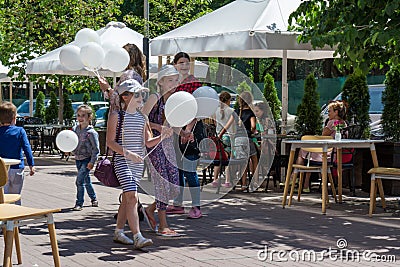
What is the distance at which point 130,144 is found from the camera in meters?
8.53

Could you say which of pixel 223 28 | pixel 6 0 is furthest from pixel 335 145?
pixel 6 0

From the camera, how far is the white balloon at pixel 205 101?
8.87 m

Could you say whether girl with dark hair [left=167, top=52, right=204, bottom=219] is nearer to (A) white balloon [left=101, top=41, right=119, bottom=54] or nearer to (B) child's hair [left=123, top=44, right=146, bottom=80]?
(B) child's hair [left=123, top=44, right=146, bottom=80]

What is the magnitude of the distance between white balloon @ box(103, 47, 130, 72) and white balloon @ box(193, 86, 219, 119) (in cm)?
87

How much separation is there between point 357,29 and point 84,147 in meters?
4.02

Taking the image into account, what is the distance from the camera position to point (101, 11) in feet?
82.5

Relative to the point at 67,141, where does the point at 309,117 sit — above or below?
above

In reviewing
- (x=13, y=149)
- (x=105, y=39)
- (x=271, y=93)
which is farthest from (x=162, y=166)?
(x=271, y=93)

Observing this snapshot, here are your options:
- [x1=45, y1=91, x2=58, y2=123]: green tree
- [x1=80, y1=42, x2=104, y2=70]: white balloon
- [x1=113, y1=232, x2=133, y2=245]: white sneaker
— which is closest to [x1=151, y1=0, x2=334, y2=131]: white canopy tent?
[x1=80, y1=42, x2=104, y2=70]: white balloon

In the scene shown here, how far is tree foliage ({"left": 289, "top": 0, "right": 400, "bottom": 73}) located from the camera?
988cm

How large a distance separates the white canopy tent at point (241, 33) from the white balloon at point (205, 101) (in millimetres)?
4256

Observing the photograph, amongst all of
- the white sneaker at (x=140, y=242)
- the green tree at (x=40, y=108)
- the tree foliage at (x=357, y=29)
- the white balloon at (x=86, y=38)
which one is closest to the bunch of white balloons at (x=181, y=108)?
the white sneaker at (x=140, y=242)

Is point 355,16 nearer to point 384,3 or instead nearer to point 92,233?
point 384,3

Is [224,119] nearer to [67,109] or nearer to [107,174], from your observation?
[107,174]
